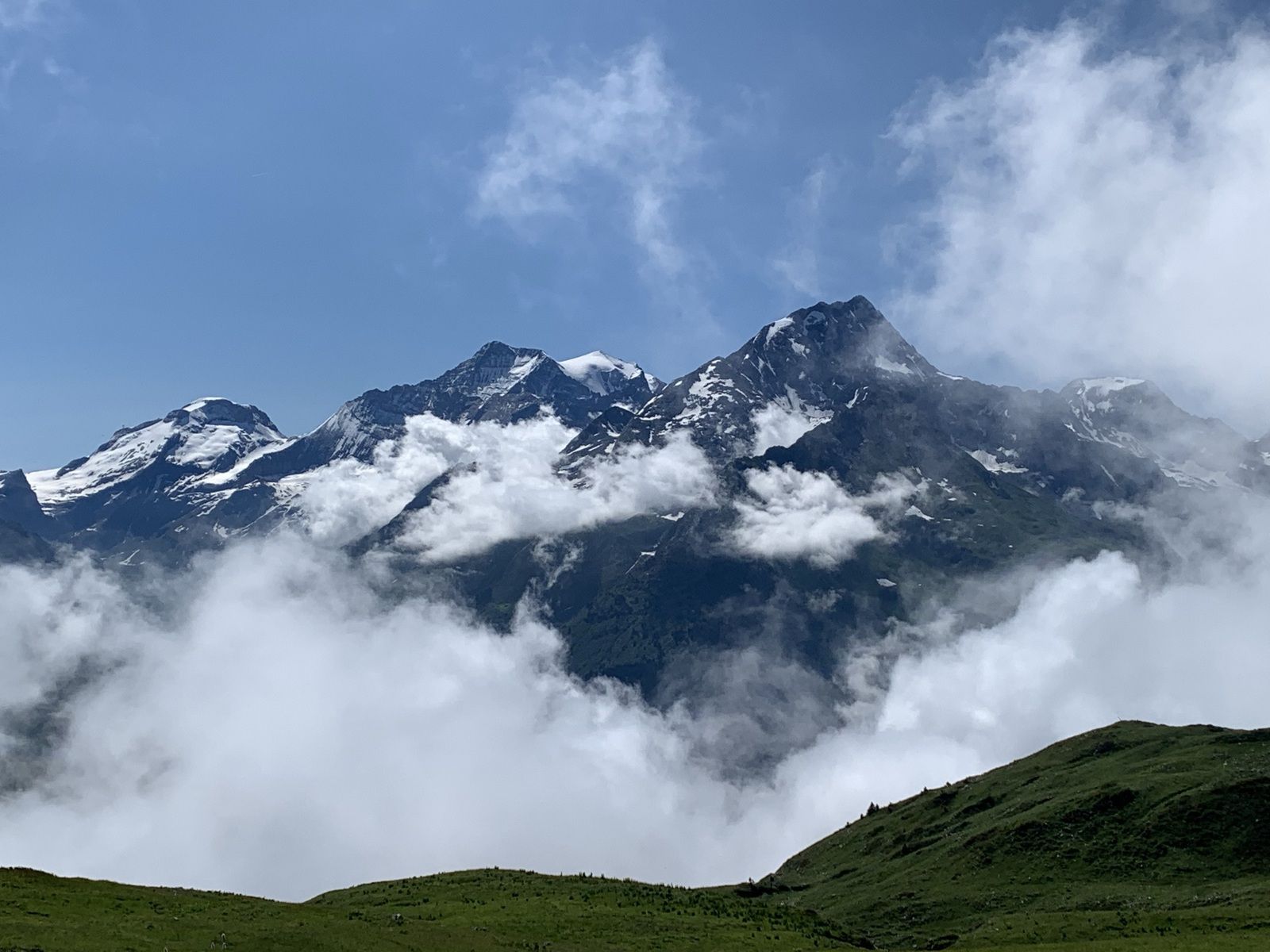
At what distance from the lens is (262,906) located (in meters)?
75.1

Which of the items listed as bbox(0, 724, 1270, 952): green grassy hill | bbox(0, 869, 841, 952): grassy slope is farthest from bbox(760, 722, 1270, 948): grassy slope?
bbox(0, 869, 841, 952): grassy slope

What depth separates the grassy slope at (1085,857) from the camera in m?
93.0

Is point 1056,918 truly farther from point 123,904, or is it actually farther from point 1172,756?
point 123,904

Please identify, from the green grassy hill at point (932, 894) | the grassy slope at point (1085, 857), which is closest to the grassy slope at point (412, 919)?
the green grassy hill at point (932, 894)

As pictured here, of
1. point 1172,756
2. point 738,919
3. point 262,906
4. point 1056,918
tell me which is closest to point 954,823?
point 1172,756

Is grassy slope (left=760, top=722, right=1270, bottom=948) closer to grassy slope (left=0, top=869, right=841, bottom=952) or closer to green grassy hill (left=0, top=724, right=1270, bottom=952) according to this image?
green grassy hill (left=0, top=724, right=1270, bottom=952)

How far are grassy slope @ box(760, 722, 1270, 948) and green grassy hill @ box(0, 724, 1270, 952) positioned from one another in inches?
12.5

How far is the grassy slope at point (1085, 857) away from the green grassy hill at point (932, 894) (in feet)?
1.05

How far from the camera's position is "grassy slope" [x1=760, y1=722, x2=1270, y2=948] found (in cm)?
9300

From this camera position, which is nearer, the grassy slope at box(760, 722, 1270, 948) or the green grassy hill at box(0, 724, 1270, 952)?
the green grassy hill at box(0, 724, 1270, 952)

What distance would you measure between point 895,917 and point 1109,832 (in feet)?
90.0

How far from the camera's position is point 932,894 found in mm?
123750

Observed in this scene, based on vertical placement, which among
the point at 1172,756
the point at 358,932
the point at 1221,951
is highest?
the point at 1172,756

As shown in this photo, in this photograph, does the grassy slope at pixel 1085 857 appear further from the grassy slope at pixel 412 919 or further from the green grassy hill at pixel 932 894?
the grassy slope at pixel 412 919
